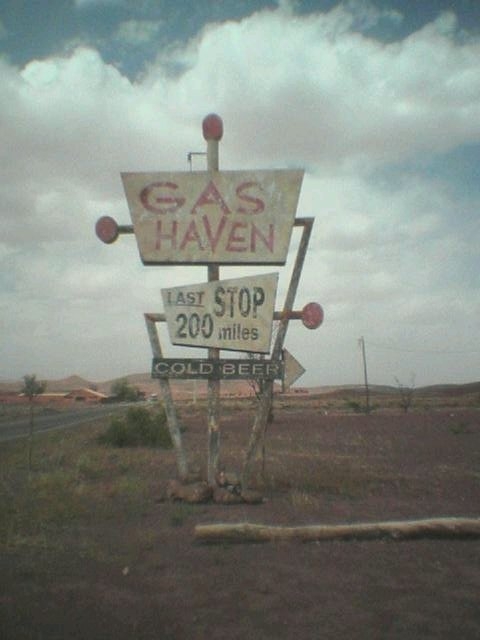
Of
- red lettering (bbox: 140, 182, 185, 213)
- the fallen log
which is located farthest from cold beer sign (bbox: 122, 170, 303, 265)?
the fallen log

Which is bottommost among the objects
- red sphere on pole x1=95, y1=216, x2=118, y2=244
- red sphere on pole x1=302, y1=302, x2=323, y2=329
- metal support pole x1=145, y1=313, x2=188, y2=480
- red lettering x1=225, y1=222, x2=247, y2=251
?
metal support pole x1=145, y1=313, x2=188, y2=480

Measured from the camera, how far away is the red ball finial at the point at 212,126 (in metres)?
8.72

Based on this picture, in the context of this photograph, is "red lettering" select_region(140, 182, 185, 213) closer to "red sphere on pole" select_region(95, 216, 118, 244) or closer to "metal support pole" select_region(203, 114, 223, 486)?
"red sphere on pole" select_region(95, 216, 118, 244)

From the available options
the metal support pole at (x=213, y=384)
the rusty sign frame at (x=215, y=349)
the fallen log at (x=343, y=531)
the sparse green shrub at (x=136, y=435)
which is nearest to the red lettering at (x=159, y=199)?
the rusty sign frame at (x=215, y=349)

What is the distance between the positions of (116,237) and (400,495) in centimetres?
638

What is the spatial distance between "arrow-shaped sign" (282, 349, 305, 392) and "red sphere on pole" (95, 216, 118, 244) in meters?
3.50

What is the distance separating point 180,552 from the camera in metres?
5.42

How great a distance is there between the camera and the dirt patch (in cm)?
366

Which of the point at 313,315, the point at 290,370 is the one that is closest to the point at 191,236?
the point at 313,315

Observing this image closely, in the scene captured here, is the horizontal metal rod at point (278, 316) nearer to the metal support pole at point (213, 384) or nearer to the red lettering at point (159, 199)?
the metal support pole at point (213, 384)

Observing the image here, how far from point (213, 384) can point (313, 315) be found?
6.54 ft

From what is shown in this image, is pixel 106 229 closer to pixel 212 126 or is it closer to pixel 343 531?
pixel 212 126

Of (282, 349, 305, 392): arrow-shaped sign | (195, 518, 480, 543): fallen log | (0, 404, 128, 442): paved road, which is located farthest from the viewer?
(0, 404, 128, 442): paved road

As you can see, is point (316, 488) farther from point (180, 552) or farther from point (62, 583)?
point (62, 583)
